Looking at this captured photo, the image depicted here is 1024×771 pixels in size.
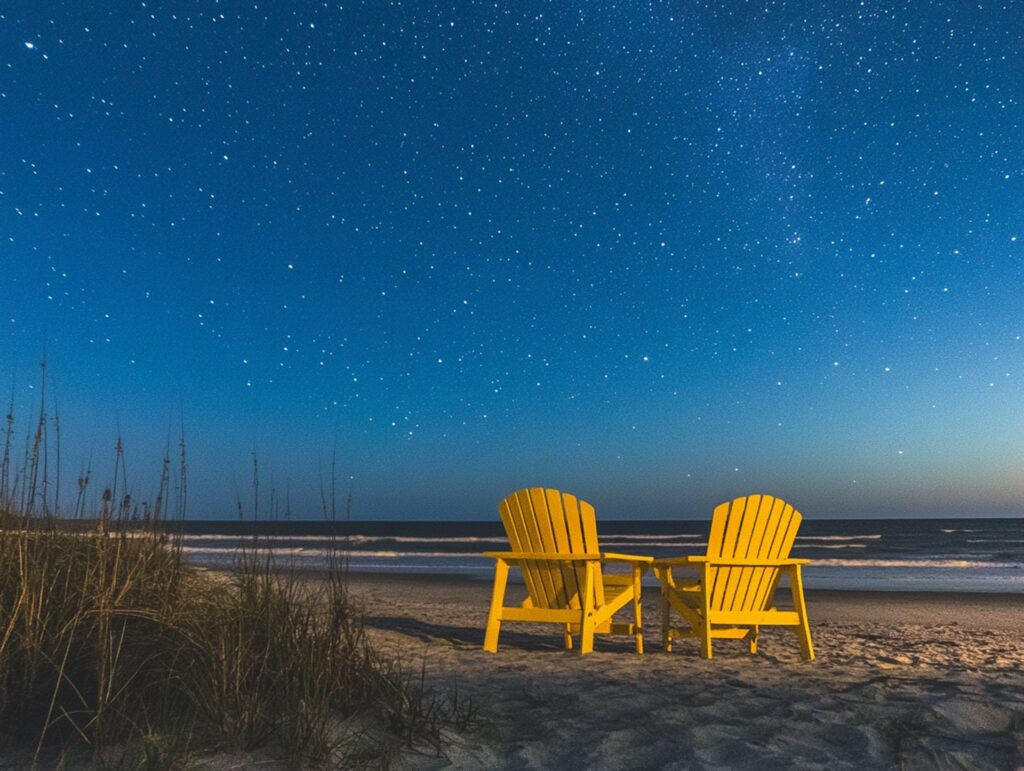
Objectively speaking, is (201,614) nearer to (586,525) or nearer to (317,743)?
(317,743)

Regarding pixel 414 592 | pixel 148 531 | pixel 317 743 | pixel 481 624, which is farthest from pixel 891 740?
pixel 414 592

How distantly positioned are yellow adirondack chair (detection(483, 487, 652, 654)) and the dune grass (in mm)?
1669

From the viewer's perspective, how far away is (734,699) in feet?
10.3

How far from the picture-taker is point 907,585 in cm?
1066

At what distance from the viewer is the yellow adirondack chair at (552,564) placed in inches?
172

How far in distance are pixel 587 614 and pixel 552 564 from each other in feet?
1.25

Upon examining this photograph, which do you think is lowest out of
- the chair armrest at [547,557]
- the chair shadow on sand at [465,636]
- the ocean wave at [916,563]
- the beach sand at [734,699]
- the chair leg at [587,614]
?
the ocean wave at [916,563]

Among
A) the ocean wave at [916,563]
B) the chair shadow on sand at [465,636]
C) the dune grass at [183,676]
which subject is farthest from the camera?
the ocean wave at [916,563]

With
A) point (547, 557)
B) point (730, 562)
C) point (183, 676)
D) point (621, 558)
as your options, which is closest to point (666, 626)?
point (621, 558)

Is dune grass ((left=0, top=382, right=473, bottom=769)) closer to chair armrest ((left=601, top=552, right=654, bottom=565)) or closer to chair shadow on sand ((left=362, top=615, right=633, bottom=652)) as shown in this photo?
chair armrest ((left=601, top=552, right=654, bottom=565))

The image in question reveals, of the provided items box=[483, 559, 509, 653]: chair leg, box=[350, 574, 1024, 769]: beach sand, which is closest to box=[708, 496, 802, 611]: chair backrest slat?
box=[350, 574, 1024, 769]: beach sand

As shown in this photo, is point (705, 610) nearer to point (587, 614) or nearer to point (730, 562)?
point (730, 562)

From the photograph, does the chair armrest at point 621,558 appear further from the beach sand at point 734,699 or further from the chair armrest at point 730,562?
the beach sand at point 734,699

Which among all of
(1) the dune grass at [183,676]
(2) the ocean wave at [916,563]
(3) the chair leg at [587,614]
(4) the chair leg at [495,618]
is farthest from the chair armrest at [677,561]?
(2) the ocean wave at [916,563]
